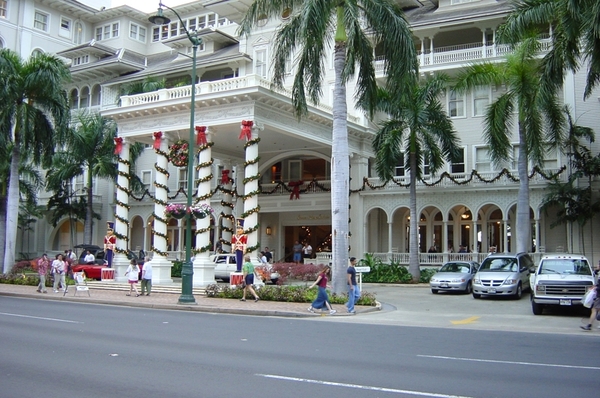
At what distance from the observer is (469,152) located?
39.7m

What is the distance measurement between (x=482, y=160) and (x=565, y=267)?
66.1 ft

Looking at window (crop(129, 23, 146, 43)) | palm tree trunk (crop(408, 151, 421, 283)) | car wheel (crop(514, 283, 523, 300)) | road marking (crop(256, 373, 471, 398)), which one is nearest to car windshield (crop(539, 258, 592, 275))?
car wheel (crop(514, 283, 523, 300))

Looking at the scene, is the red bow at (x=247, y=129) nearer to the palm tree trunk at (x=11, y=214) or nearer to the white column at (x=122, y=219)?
the white column at (x=122, y=219)

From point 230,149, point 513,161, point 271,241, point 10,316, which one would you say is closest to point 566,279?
point 10,316

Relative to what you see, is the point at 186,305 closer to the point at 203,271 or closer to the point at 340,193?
the point at 340,193

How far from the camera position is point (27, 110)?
113 feet

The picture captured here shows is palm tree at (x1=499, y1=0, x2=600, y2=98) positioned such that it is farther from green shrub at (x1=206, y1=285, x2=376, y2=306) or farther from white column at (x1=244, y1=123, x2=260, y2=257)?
white column at (x1=244, y1=123, x2=260, y2=257)

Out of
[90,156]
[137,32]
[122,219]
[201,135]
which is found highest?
[137,32]

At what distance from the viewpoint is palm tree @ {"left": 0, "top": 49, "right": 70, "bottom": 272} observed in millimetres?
33719

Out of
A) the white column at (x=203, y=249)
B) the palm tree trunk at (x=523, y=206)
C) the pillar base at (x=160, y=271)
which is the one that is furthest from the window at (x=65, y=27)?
the palm tree trunk at (x=523, y=206)

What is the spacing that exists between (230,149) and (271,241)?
940cm

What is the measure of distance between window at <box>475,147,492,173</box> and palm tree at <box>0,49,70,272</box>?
25058mm

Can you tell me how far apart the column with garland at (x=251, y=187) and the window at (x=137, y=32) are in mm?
32100

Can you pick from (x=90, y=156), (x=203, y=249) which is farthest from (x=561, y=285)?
(x=90, y=156)
